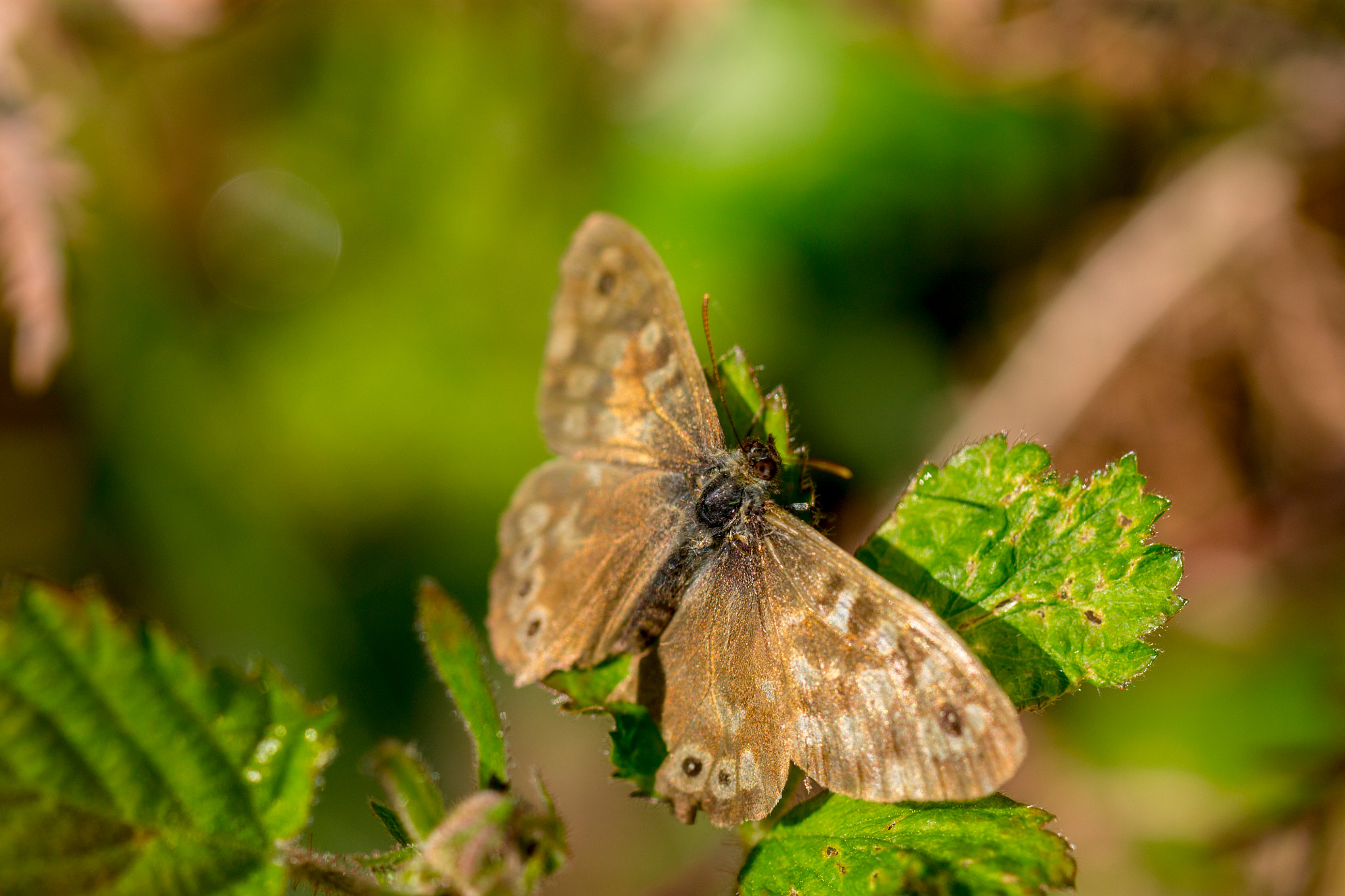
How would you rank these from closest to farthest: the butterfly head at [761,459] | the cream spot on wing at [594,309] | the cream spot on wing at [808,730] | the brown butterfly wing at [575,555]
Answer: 1. the cream spot on wing at [808,730]
2. the butterfly head at [761,459]
3. the brown butterfly wing at [575,555]
4. the cream spot on wing at [594,309]

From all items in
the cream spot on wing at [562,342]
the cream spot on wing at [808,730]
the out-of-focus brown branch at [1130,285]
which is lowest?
the cream spot on wing at [808,730]

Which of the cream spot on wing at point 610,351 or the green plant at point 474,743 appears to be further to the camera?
the cream spot on wing at point 610,351

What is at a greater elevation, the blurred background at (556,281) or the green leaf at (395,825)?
the blurred background at (556,281)

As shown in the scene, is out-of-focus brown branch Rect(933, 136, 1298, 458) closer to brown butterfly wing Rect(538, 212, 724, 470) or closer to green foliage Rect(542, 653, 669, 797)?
brown butterfly wing Rect(538, 212, 724, 470)

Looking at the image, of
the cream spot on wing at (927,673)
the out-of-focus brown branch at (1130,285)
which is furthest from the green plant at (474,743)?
the out-of-focus brown branch at (1130,285)

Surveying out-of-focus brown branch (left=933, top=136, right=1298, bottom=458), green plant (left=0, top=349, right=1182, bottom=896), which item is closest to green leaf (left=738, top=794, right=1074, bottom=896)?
green plant (left=0, top=349, right=1182, bottom=896)

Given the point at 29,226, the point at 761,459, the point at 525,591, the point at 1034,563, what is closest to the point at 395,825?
the point at 525,591

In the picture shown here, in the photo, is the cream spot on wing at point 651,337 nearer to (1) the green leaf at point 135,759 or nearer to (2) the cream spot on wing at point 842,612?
(2) the cream spot on wing at point 842,612

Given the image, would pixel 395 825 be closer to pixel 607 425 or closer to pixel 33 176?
pixel 607 425

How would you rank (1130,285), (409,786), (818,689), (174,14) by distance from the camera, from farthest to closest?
(1130,285) → (174,14) → (818,689) → (409,786)
